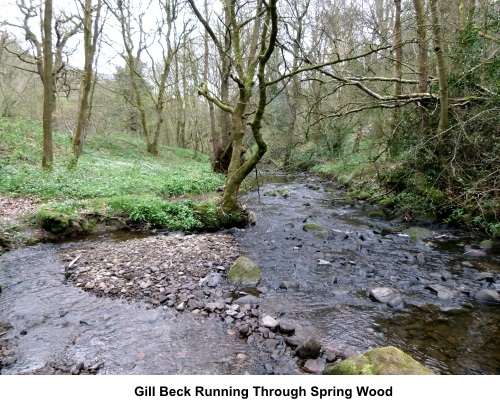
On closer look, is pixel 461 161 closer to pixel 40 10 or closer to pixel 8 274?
pixel 8 274

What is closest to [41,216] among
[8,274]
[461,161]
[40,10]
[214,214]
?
[8,274]

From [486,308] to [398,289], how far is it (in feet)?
3.95

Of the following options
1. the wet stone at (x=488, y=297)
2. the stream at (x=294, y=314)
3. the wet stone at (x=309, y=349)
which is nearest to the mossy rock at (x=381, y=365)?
the wet stone at (x=309, y=349)

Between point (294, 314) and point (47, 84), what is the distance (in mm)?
11979

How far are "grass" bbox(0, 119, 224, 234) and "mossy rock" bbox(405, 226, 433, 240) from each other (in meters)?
5.64

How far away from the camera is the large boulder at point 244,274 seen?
5.42 meters

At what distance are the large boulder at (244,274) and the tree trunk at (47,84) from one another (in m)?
10.0

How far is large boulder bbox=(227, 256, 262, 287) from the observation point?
542cm

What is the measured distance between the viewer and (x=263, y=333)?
12.9ft

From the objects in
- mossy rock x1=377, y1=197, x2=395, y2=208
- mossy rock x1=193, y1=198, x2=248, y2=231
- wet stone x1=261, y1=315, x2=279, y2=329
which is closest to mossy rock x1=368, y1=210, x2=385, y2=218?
mossy rock x1=377, y1=197, x2=395, y2=208

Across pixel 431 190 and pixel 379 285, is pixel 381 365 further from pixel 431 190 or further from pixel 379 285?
pixel 431 190

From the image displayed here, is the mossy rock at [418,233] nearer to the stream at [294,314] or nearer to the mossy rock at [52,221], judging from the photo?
the stream at [294,314]

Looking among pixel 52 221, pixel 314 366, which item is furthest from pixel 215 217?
pixel 314 366

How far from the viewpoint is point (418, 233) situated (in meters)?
8.16
